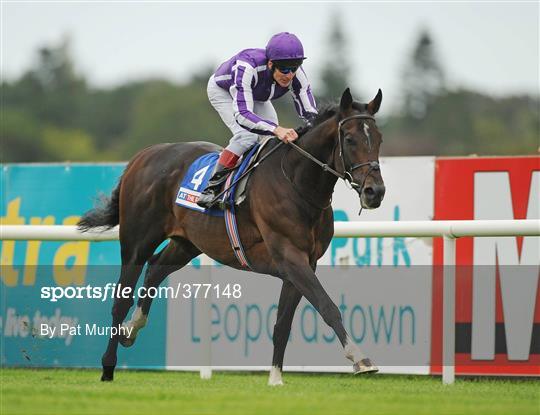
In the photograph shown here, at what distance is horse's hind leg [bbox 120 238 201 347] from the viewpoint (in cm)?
852

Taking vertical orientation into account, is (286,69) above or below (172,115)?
above

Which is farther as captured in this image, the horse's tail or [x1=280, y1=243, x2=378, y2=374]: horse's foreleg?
the horse's tail

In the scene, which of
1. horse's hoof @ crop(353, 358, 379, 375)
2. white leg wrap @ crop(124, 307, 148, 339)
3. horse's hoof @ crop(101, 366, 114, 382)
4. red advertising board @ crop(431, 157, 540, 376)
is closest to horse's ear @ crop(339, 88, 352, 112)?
horse's hoof @ crop(353, 358, 379, 375)

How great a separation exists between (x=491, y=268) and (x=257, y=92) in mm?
2332

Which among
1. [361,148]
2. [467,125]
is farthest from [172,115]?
[361,148]

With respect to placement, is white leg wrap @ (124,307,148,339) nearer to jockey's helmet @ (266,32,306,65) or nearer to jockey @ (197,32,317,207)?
jockey @ (197,32,317,207)

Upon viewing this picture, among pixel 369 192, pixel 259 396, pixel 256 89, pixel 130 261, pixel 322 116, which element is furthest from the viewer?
pixel 130 261

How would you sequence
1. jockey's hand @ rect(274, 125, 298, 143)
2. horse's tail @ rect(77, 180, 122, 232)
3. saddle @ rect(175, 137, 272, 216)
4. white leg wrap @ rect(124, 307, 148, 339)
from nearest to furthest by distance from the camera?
1. jockey's hand @ rect(274, 125, 298, 143)
2. saddle @ rect(175, 137, 272, 216)
3. white leg wrap @ rect(124, 307, 148, 339)
4. horse's tail @ rect(77, 180, 122, 232)

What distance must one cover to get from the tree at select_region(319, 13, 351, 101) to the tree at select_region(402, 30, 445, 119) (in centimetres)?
590

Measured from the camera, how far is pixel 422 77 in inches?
3600

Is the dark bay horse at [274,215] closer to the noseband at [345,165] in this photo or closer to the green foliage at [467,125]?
the noseband at [345,165]

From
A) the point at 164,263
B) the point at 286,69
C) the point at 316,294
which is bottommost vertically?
the point at 164,263

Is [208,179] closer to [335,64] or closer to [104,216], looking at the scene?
[104,216]

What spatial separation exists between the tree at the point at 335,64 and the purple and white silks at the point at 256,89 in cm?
7792
